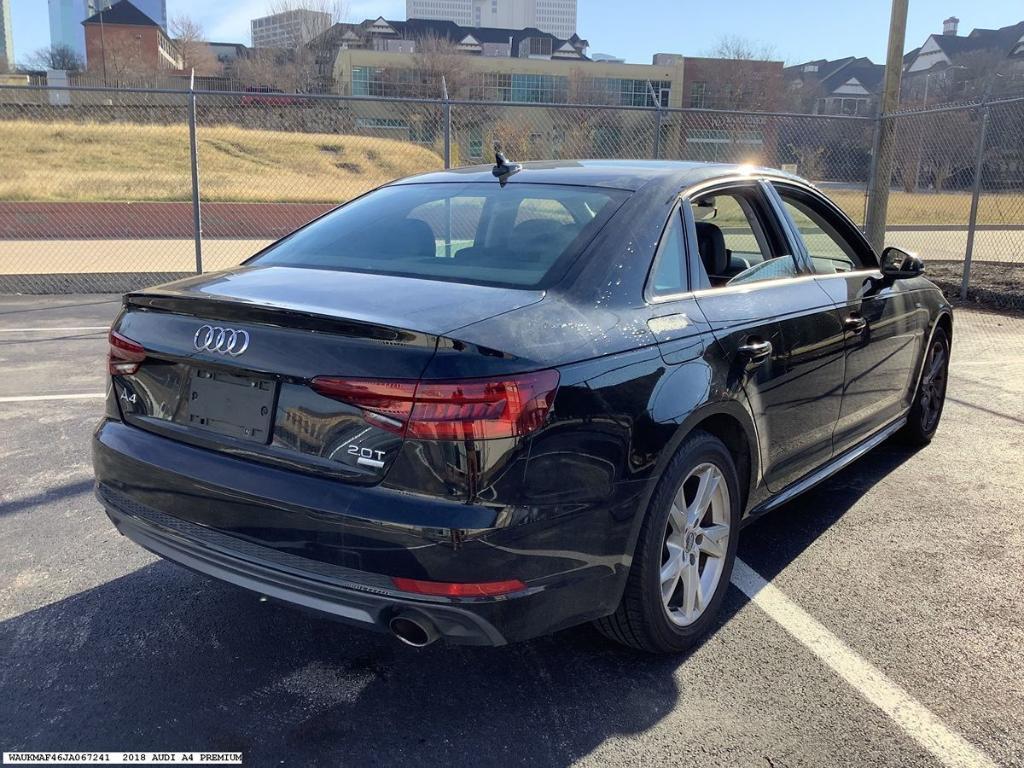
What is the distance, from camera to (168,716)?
2619 millimetres

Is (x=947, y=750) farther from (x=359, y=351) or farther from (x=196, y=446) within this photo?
(x=196, y=446)

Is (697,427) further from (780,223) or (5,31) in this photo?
(5,31)

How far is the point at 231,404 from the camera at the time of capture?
2527mm

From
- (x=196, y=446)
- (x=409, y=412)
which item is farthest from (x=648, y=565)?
(x=196, y=446)

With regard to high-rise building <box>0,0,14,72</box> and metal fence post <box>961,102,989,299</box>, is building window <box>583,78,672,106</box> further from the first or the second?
high-rise building <box>0,0,14,72</box>

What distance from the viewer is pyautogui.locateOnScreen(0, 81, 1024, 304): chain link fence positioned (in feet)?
50.4

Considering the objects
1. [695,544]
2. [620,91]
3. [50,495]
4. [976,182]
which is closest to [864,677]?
[695,544]

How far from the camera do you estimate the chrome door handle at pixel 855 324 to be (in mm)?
3859

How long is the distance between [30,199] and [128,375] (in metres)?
23.3

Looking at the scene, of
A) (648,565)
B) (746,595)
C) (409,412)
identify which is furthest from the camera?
(746,595)

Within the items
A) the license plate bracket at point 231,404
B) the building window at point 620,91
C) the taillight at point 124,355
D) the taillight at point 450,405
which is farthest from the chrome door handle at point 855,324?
the building window at point 620,91

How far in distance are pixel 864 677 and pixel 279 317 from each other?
7.13ft

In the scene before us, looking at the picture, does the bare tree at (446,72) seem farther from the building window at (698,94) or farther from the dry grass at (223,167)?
the building window at (698,94)

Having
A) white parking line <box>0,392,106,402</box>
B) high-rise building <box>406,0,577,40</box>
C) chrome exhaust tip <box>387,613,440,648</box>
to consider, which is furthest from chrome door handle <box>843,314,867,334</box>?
high-rise building <box>406,0,577,40</box>
